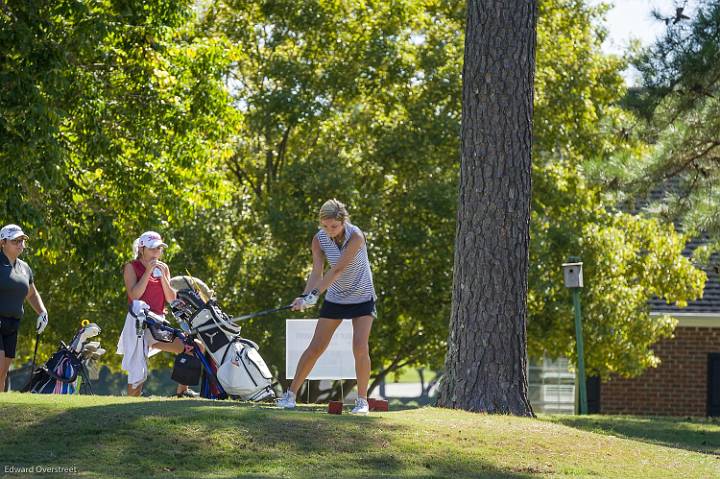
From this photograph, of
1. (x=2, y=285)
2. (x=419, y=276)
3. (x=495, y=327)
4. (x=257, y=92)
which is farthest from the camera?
(x=257, y=92)

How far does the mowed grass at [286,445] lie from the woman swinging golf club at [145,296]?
987mm

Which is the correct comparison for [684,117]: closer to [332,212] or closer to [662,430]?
[662,430]

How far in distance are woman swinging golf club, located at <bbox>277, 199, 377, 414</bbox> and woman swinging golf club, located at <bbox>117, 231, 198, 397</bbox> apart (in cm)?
173

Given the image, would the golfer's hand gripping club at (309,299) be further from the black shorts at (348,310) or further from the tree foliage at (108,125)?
the tree foliage at (108,125)

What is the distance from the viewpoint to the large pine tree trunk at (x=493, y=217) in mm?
11758

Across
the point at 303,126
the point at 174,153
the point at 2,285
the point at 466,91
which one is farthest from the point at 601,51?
the point at 2,285

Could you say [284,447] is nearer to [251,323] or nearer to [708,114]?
[708,114]

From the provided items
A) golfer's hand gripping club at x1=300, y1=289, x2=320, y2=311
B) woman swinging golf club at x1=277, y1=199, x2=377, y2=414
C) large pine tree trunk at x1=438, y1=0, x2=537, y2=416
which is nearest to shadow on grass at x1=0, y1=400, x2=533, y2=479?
woman swinging golf club at x1=277, y1=199, x2=377, y2=414

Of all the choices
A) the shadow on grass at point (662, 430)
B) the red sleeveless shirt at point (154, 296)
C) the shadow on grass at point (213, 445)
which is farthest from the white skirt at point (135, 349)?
the shadow on grass at point (662, 430)

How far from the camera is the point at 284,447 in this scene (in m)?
8.76

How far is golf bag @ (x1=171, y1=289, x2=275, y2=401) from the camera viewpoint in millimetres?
11180

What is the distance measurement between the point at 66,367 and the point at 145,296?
120 centimetres

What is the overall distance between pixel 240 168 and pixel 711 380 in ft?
37.7

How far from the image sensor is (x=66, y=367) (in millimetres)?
11898
